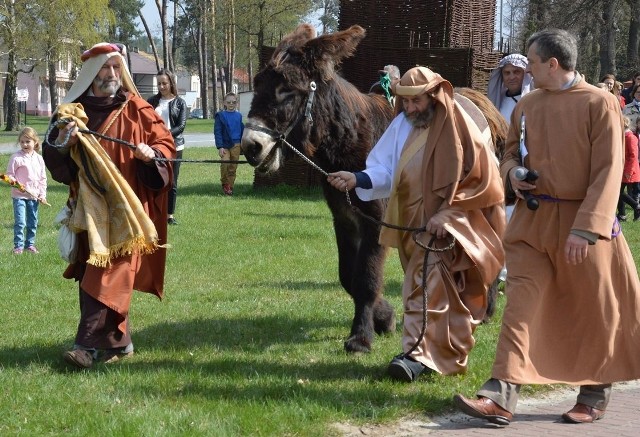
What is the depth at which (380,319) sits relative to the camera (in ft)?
25.1

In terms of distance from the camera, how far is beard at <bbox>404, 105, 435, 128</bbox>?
606cm

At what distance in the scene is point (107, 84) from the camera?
681 cm

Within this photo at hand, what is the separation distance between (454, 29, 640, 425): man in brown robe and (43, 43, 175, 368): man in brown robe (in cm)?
245

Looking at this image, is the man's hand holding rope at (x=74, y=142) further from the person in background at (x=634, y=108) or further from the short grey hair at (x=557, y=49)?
the person in background at (x=634, y=108)

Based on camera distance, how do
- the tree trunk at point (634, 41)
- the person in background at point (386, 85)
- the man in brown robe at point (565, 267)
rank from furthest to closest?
1. the tree trunk at point (634, 41)
2. the person in background at point (386, 85)
3. the man in brown robe at point (565, 267)

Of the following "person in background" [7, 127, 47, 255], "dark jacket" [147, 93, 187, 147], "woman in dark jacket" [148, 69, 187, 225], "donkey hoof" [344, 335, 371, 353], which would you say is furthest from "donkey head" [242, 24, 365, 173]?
"dark jacket" [147, 93, 187, 147]

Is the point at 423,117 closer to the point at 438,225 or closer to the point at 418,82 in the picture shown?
the point at 418,82

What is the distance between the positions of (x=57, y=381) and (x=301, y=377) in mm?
1494

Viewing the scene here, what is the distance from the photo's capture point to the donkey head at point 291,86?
6.74 m

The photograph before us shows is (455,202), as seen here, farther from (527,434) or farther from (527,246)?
(527,434)

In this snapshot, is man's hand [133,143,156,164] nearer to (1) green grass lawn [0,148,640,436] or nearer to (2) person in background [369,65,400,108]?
(1) green grass lawn [0,148,640,436]

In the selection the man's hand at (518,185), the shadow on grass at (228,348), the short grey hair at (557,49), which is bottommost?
the shadow on grass at (228,348)

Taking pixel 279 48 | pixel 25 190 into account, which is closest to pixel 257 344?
pixel 279 48

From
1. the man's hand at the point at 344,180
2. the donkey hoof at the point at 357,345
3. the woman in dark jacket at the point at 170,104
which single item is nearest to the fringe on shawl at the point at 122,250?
the man's hand at the point at 344,180
